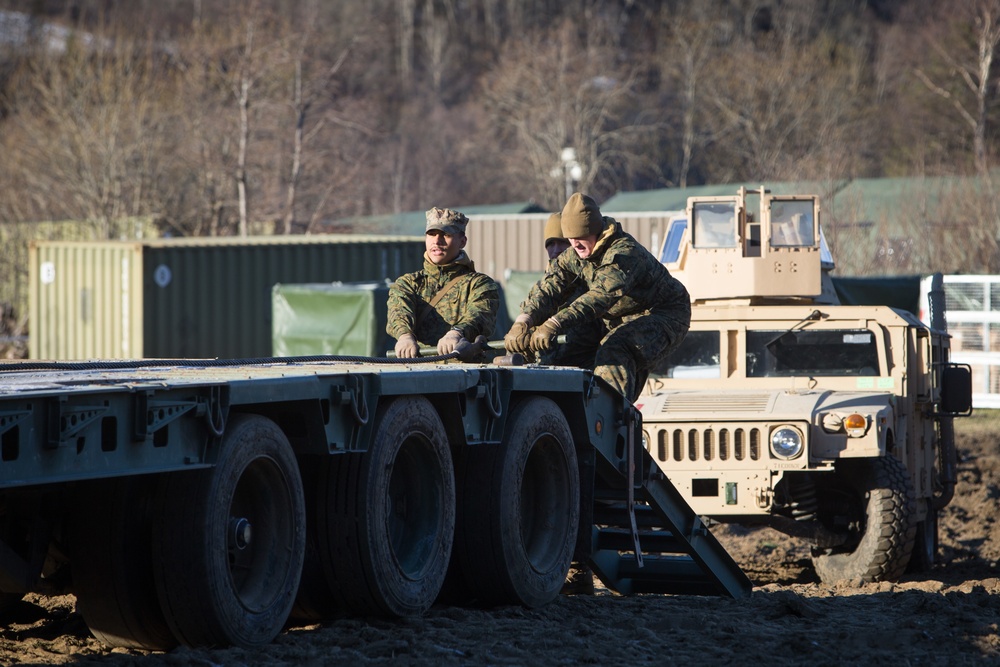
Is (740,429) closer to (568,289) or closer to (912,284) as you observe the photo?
(568,289)

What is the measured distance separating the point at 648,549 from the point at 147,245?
50.7 ft

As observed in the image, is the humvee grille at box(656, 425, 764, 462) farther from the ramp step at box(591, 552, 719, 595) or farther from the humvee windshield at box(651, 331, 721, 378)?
the ramp step at box(591, 552, 719, 595)

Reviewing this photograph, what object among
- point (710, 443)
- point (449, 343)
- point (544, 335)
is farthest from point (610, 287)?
point (710, 443)

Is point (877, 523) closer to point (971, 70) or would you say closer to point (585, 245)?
point (585, 245)

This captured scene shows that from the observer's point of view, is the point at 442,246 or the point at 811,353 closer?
the point at 442,246

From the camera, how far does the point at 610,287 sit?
25.6 feet

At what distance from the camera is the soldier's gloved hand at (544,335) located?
739 centimetres

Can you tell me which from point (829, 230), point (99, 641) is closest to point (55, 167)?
point (829, 230)

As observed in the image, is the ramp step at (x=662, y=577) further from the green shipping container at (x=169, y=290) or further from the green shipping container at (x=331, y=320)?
the green shipping container at (x=169, y=290)

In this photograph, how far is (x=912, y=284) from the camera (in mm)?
21312

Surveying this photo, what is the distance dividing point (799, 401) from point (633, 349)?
247cm

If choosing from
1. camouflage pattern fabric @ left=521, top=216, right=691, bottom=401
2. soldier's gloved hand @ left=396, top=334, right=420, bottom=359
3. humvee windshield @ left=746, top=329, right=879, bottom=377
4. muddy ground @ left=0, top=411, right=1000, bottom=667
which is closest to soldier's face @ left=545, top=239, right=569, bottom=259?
camouflage pattern fabric @ left=521, top=216, right=691, bottom=401

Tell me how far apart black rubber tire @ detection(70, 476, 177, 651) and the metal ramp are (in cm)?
301

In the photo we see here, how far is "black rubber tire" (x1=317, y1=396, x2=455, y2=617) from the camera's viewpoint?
577cm
